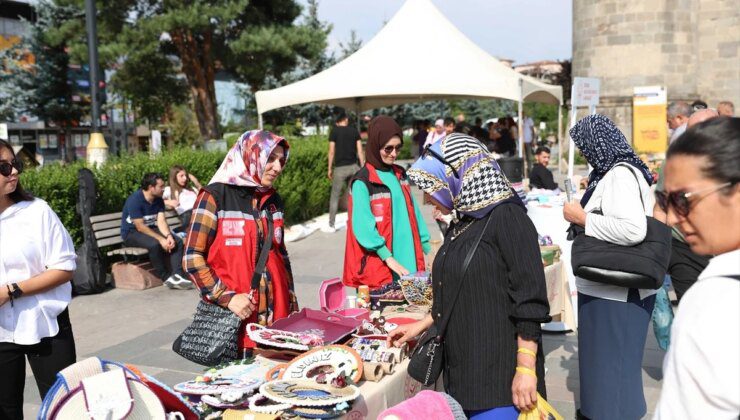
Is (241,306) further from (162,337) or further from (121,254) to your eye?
(121,254)

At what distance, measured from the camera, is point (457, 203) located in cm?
276

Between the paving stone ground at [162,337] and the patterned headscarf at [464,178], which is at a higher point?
the patterned headscarf at [464,178]

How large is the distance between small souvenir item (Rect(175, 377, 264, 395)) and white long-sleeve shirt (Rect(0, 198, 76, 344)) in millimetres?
821

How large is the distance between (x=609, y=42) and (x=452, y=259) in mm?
22132

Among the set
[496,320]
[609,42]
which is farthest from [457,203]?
[609,42]

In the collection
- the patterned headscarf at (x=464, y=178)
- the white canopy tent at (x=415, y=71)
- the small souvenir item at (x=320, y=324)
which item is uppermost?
the white canopy tent at (x=415, y=71)

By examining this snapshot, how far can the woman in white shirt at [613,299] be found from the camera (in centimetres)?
359

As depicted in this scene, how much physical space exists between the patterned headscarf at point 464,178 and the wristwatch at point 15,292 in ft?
6.15

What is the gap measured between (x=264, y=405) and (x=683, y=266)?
11.5ft

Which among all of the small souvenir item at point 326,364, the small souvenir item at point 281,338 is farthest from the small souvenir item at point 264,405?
the small souvenir item at point 281,338

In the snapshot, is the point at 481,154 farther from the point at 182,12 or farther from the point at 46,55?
the point at 46,55

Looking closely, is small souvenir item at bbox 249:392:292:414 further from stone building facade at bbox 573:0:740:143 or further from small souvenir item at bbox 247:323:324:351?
stone building facade at bbox 573:0:740:143

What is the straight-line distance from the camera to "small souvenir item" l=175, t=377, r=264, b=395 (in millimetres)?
2906

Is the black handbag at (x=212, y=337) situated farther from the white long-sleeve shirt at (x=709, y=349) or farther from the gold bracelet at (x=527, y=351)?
the white long-sleeve shirt at (x=709, y=349)
